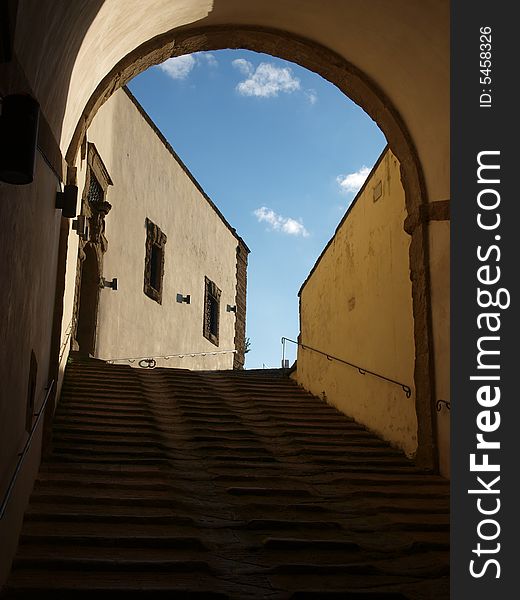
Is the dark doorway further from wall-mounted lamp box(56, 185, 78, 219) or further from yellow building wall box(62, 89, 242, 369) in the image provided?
wall-mounted lamp box(56, 185, 78, 219)

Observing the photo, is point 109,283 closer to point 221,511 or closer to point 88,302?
point 88,302

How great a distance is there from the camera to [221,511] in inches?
188

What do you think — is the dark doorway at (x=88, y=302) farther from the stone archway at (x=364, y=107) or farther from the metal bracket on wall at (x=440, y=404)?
the metal bracket on wall at (x=440, y=404)

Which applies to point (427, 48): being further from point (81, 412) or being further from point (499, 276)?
point (81, 412)

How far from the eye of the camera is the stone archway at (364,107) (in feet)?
20.7

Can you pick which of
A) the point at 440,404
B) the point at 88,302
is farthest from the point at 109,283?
the point at 440,404

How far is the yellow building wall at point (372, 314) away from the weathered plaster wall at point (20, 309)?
365cm

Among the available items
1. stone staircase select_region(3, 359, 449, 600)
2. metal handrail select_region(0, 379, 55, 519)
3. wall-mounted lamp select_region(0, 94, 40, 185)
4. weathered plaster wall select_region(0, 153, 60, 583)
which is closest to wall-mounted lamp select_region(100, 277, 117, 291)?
stone staircase select_region(3, 359, 449, 600)

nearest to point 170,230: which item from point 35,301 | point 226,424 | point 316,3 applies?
point 226,424

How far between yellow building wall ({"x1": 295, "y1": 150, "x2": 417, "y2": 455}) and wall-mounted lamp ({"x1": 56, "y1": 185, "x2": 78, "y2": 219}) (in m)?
3.41

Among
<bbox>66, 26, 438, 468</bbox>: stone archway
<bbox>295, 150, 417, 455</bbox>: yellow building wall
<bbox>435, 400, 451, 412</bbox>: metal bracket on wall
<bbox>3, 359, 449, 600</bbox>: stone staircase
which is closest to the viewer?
<bbox>3, 359, 449, 600</bbox>: stone staircase

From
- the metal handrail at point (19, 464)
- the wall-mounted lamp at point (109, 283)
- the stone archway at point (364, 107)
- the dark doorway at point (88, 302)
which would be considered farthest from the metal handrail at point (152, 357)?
the metal handrail at point (19, 464)

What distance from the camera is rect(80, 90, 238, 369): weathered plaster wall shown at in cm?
1291

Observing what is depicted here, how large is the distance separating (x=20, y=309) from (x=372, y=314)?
5281 millimetres
